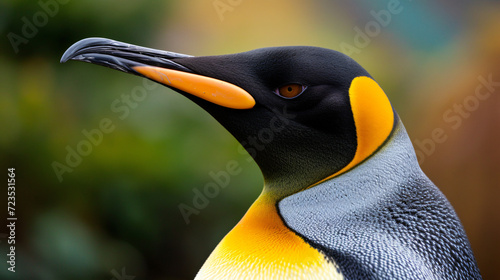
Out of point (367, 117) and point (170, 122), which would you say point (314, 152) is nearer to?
point (367, 117)

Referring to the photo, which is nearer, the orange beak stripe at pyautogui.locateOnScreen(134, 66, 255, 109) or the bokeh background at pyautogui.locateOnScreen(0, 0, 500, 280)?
the orange beak stripe at pyautogui.locateOnScreen(134, 66, 255, 109)

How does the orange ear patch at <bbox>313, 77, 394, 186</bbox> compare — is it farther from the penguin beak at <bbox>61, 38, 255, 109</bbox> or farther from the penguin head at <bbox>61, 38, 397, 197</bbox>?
the penguin beak at <bbox>61, 38, 255, 109</bbox>

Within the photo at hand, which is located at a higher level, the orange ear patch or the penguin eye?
the penguin eye

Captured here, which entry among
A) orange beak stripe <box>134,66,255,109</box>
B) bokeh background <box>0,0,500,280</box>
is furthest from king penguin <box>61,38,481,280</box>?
bokeh background <box>0,0,500,280</box>

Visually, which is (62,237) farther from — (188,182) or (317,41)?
(317,41)

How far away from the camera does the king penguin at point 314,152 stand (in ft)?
2.02

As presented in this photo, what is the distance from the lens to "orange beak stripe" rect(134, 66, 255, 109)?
63 cm

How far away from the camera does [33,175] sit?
169 centimetres

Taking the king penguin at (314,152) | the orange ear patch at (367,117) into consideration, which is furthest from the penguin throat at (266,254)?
the orange ear patch at (367,117)

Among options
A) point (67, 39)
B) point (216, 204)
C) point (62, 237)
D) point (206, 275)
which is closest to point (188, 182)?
point (216, 204)

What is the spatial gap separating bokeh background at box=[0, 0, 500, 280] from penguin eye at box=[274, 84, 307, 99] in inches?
44.7

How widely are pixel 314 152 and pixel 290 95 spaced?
82 millimetres

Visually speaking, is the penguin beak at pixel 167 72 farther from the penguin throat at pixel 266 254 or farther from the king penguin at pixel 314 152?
the penguin throat at pixel 266 254

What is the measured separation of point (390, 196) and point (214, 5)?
1.46 meters
